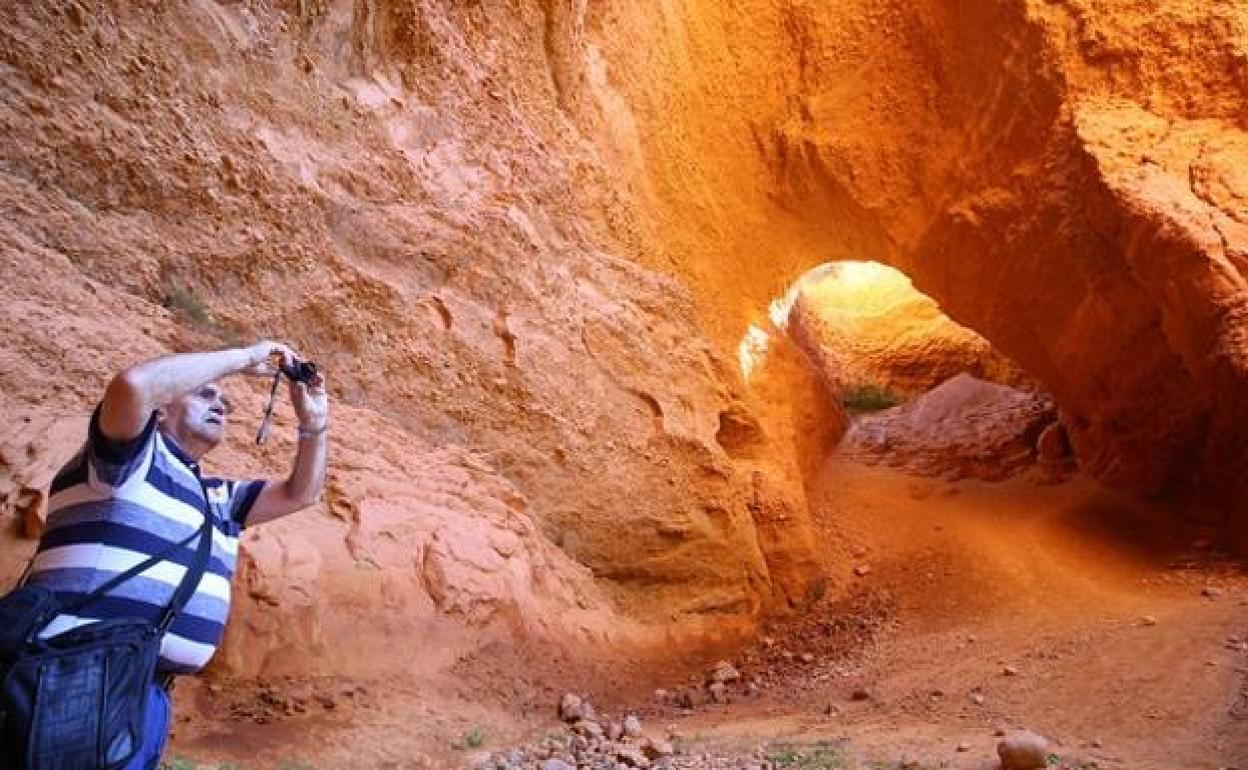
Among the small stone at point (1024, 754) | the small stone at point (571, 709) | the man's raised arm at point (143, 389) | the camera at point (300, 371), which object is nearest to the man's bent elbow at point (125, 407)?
the man's raised arm at point (143, 389)

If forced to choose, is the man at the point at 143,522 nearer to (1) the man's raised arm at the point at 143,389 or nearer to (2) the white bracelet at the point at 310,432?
(1) the man's raised arm at the point at 143,389

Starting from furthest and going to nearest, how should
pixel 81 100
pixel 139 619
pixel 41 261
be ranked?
pixel 81 100
pixel 41 261
pixel 139 619

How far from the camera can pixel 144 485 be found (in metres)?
1.92

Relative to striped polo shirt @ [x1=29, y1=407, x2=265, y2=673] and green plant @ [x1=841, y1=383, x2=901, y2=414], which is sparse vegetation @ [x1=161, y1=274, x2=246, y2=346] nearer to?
striped polo shirt @ [x1=29, y1=407, x2=265, y2=673]

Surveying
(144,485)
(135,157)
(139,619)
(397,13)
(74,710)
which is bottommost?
(74,710)

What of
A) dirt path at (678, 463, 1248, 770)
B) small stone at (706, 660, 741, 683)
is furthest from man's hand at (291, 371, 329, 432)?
small stone at (706, 660, 741, 683)

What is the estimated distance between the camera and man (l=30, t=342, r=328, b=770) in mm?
1788

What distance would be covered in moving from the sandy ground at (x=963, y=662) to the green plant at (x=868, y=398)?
13.8 ft

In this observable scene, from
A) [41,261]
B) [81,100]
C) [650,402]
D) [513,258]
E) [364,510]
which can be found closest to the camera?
[41,261]

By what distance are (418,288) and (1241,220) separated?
6077 mm

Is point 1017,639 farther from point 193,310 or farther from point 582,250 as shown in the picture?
point 193,310

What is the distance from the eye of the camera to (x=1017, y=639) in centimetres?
588

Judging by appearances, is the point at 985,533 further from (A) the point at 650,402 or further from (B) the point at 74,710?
(B) the point at 74,710

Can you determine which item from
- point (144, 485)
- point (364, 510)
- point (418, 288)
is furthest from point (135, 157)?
point (144, 485)
